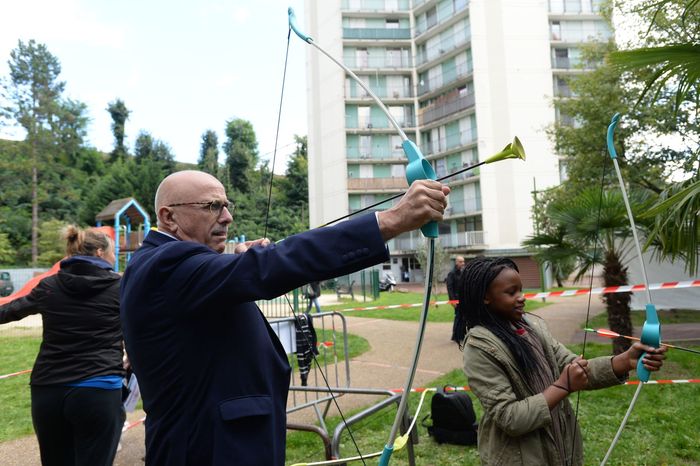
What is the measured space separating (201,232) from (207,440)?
0.64m

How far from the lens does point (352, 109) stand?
38.6 metres

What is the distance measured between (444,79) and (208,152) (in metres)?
28.2

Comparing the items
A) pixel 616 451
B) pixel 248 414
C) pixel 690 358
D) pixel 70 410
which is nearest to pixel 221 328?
pixel 248 414

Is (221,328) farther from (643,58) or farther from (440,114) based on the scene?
(440,114)

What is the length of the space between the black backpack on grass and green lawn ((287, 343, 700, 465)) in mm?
79

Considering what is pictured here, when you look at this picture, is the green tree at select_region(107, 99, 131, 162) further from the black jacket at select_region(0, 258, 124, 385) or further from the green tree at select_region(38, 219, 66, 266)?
the black jacket at select_region(0, 258, 124, 385)

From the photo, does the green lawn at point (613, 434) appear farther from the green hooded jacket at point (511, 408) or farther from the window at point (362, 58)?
the window at point (362, 58)

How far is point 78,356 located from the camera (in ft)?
9.14

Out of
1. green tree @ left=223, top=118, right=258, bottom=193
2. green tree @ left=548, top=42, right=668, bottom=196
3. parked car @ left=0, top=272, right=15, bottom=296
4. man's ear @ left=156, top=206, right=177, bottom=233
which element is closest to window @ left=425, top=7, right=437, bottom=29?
green tree @ left=223, top=118, right=258, bottom=193

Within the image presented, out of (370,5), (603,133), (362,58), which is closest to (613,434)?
(603,133)

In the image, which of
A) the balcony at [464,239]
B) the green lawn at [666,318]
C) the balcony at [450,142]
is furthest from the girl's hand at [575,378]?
the balcony at [450,142]

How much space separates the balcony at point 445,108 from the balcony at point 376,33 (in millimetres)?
6389

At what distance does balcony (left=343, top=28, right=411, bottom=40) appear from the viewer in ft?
128

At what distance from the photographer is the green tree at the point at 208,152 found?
171 ft
